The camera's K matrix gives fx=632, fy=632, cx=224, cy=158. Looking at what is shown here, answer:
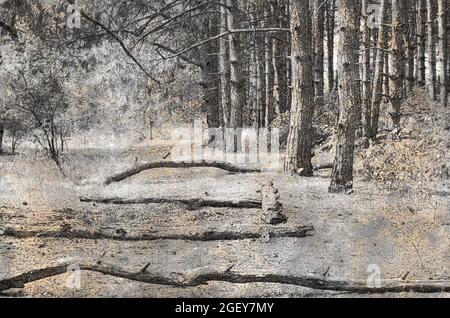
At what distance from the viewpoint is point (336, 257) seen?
7270 millimetres

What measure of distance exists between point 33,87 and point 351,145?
5277mm

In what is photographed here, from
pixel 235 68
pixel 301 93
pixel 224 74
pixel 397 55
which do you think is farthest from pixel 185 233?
pixel 224 74

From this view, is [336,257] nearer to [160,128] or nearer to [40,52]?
[40,52]

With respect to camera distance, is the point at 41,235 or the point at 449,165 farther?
the point at 449,165

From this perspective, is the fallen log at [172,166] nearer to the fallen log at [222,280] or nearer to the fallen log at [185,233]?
the fallen log at [185,233]

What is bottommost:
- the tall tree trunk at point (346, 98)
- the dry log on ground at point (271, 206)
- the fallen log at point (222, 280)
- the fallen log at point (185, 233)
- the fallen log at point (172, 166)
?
the fallen log at point (222, 280)

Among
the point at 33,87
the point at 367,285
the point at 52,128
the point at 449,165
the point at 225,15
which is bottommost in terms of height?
the point at 367,285

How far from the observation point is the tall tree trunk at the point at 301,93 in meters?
11.6

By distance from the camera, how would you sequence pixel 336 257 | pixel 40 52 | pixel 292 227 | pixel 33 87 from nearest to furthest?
pixel 336 257 < pixel 292 227 < pixel 40 52 < pixel 33 87

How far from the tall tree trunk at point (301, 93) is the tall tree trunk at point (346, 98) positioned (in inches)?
58.5

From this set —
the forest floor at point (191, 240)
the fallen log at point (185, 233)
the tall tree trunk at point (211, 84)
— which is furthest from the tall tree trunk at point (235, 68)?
the fallen log at point (185, 233)

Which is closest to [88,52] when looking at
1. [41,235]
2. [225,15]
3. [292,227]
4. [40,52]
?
[40,52]

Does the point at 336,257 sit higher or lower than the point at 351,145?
lower

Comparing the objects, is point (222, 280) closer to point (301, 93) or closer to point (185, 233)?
point (185, 233)
